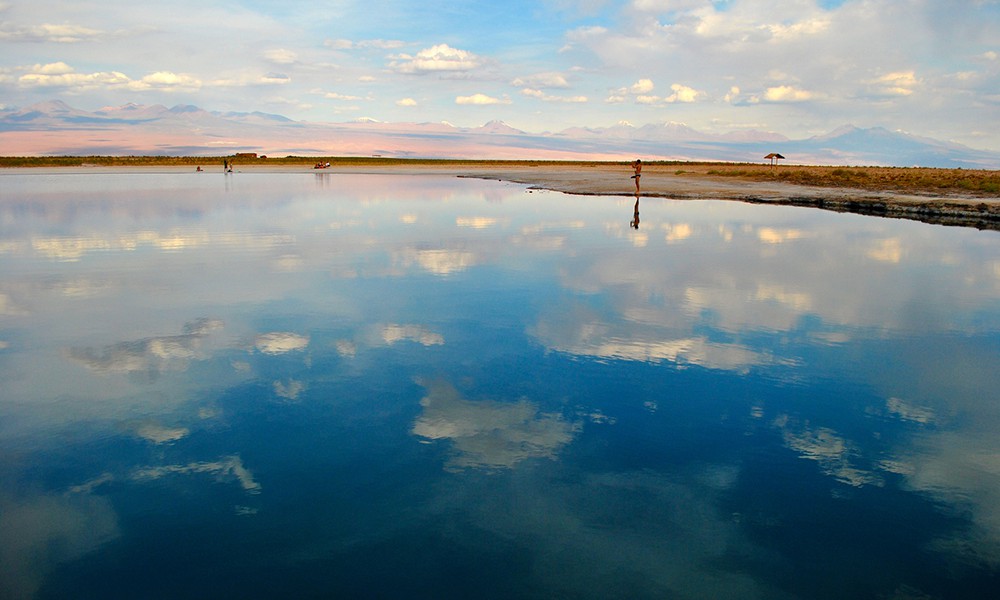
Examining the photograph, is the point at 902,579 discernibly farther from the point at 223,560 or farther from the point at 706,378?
the point at 223,560

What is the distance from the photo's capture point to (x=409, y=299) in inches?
684

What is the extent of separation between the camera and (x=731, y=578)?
21.2ft

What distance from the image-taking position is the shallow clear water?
6.61 meters

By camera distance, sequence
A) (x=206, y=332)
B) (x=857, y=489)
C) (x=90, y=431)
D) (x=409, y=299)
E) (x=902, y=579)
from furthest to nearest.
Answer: (x=409, y=299), (x=206, y=332), (x=90, y=431), (x=857, y=489), (x=902, y=579)

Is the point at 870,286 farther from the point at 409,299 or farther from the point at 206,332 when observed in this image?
the point at 206,332

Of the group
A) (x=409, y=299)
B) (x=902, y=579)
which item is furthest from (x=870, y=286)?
(x=902, y=579)

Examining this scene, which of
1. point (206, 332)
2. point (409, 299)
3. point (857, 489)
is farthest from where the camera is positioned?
point (409, 299)

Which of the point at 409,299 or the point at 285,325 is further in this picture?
the point at 409,299

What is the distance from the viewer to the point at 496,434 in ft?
30.8

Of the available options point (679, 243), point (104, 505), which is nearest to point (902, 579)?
point (104, 505)

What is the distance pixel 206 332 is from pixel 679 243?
2001 cm

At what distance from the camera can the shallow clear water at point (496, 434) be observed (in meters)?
6.61

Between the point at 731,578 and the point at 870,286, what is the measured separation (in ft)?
54.1

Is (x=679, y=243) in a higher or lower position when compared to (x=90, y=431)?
higher
